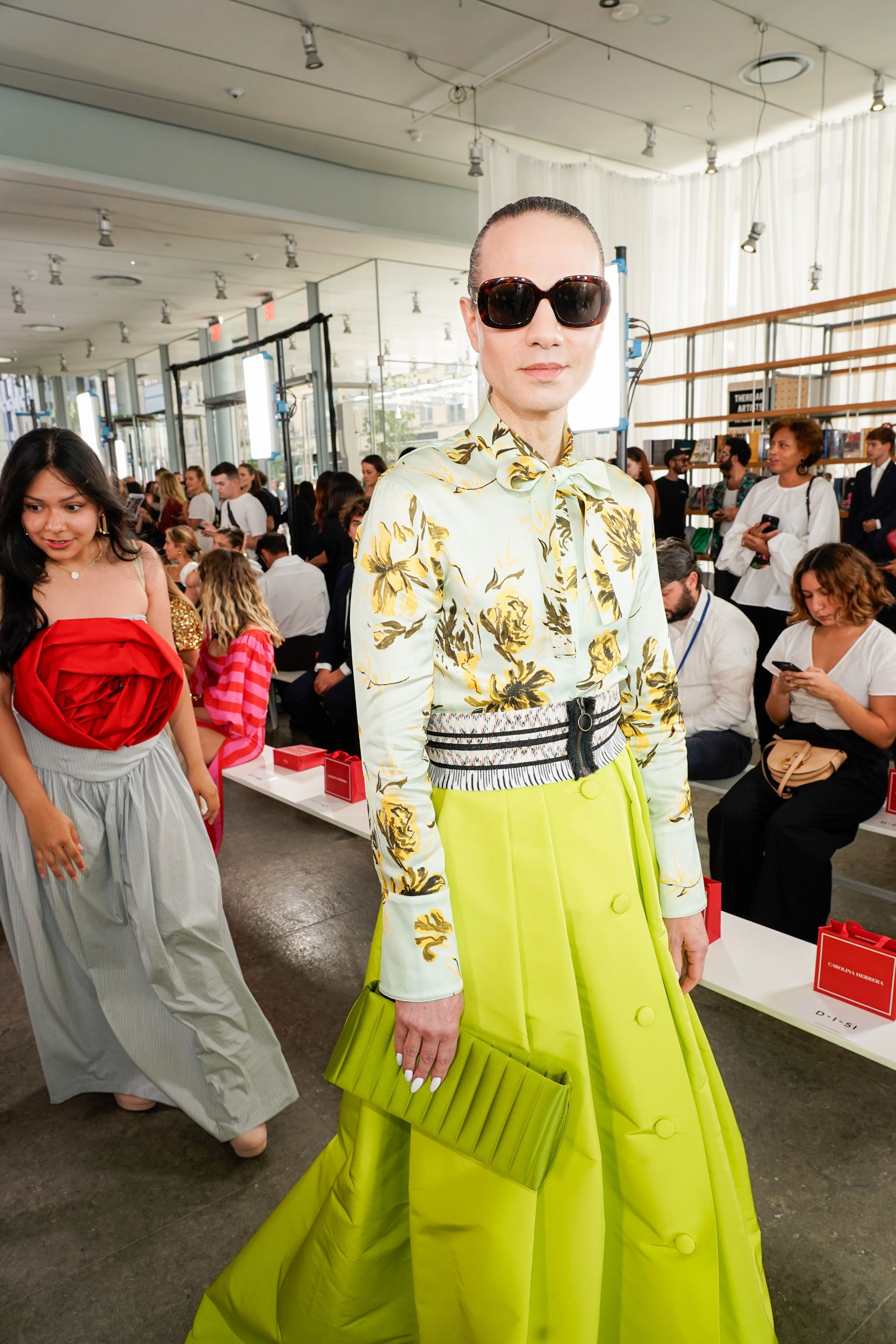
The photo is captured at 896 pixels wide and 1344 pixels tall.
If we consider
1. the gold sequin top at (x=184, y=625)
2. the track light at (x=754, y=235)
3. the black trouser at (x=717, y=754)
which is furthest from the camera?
the track light at (x=754, y=235)

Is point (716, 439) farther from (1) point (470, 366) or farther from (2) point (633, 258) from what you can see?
(1) point (470, 366)

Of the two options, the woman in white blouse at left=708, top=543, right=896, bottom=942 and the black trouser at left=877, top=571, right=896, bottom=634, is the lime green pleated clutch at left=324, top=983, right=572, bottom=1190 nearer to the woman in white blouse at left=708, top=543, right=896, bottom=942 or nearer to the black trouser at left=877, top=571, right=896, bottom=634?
the woman in white blouse at left=708, top=543, right=896, bottom=942

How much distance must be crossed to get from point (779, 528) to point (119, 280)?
8333 millimetres

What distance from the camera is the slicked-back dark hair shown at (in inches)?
40.6

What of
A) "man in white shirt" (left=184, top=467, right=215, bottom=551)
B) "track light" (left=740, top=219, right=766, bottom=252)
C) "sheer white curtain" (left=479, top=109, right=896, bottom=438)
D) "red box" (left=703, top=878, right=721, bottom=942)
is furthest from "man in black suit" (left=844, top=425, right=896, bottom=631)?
"man in white shirt" (left=184, top=467, right=215, bottom=551)

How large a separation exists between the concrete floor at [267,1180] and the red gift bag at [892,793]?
2.67 ft

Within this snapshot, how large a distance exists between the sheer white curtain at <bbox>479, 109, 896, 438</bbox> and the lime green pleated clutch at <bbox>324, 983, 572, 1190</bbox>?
23.1ft

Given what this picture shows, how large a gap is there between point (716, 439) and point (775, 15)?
105 inches

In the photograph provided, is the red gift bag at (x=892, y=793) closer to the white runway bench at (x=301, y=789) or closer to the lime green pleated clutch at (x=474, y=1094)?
the white runway bench at (x=301, y=789)

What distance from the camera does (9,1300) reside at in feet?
5.59

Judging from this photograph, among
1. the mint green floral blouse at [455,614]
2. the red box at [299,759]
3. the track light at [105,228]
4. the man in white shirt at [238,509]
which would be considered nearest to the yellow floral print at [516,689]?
the mint green floral blouse at [455,614]

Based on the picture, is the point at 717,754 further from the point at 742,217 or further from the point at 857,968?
the point at 742,217

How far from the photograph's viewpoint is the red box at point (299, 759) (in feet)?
10.9

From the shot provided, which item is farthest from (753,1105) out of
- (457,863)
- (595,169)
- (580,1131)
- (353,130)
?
(595,169)
